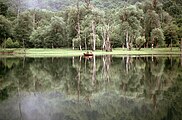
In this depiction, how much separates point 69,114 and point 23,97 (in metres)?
5.33

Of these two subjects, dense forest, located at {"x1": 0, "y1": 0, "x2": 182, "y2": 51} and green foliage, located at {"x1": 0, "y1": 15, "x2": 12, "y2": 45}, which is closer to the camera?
dense forest, located at {"x1": 0, "y1": 0, "x2": 182, "y2": 51}

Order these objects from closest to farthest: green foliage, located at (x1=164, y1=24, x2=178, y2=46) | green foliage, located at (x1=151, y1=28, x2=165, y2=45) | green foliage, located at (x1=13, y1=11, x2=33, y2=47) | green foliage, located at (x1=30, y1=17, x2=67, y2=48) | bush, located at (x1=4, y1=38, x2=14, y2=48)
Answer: green foliage, located at (x1=151, y1=28, x2=165, y2=45)
bush, located at (x1=4, y1=38, x2=14, y2=48)
green foliage, located at (x1=30, y1=17, x2=67, y2=48)
green foliage, located at (x1=164, y1=24, x2=178, y2=46)
green foliage, located at (x1=13, y1=11, x2=33, y2=47)

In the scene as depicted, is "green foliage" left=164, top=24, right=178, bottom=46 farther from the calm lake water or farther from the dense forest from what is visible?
the calm lake water

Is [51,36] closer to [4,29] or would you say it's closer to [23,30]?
[23,30]

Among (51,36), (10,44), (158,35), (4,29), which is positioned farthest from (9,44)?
(158,35)

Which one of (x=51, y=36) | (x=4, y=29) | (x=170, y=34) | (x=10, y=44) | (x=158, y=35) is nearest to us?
(x=158, y=35)

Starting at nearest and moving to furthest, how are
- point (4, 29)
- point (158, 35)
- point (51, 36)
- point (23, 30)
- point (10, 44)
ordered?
point (158, 35)
point (10, 44)
point (51, 36)
point (4, 29)
point (23, 30)

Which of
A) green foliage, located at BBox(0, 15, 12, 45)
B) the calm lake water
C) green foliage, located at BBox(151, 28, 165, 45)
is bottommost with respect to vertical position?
the calm lake water

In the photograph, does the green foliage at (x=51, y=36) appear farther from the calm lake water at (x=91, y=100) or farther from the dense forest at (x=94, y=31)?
the calm lake water at (x=91, y=100)

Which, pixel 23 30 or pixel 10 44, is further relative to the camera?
pixel 23 30

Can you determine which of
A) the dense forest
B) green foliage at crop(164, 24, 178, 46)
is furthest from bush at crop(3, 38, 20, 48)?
green foliage at crop(164, 24, 178, 46)

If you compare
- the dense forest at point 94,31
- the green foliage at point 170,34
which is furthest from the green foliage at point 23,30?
the green foliage at point 170,34

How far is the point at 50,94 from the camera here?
19750 mm

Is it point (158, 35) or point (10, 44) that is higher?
point (158, 35)
